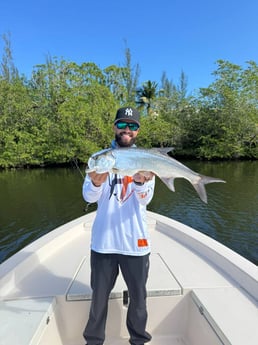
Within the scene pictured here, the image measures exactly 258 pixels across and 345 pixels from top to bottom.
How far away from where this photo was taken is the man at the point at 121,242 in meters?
2.04

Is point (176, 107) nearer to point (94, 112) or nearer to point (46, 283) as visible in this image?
→ point (94, 112)

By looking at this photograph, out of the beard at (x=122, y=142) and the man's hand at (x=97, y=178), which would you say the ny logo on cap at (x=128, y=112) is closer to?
the beard at (x=122, y=142)

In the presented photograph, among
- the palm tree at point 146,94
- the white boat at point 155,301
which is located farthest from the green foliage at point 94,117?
the white boat at point 155,301

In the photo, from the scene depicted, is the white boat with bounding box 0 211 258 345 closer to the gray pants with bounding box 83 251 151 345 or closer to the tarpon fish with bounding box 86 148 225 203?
the gray pants with bounding box 83 251 151 345

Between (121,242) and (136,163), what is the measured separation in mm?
630

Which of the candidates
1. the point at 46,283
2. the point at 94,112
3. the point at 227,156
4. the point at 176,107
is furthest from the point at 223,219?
the point at 176,107

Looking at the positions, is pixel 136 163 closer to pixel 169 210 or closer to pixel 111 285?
pixel 111 285

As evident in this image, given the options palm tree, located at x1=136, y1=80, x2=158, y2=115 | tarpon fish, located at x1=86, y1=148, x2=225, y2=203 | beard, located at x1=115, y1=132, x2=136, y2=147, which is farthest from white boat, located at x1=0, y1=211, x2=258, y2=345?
palm tree, located at x1=136, y1=80, x2=158, y2=115

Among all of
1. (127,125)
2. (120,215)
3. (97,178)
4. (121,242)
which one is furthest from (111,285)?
(127,125)

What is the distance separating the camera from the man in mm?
2043

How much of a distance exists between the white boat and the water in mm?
4491

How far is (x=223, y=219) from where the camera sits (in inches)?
377

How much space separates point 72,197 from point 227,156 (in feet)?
72.4

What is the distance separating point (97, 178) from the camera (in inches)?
76.5
